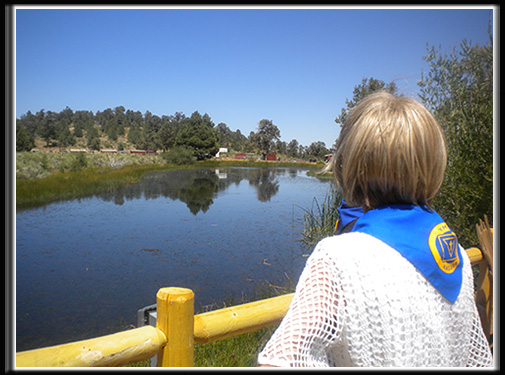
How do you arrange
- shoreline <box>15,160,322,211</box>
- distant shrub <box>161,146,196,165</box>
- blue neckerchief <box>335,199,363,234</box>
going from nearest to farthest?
blue neckerchief <box>335,199,363,234</box> → shoreline <box>15,160,322,211</box> → distant shrub <box>161,146,196,165</box>

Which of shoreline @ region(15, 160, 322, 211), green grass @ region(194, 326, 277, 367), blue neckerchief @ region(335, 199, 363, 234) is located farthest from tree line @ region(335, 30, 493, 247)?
shoreline @ region(15, 160, 322, 211)

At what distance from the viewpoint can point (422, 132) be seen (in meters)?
0.86

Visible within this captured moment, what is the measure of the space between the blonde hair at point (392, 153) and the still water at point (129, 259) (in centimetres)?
491

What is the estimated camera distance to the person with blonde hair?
76cm

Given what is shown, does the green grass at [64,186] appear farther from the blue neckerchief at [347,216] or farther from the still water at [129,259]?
the blue neckerchief at [347,216]

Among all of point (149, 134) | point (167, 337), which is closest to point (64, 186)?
point (167, 337)

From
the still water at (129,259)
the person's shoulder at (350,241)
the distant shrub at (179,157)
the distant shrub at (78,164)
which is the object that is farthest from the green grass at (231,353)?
the distant shrub at (179,157)

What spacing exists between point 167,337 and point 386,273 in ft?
2.61

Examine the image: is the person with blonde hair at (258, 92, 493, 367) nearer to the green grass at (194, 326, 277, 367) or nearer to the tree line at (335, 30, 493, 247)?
the green grass at (194, 326, 277, 367)

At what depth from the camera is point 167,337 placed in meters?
1.25

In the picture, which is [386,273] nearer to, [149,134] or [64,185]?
[64,185]

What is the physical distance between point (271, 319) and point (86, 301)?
5410 millimetres

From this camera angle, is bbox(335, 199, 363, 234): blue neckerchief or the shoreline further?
the shoreline

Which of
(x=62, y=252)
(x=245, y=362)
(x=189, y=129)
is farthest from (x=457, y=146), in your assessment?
(x=189, y=129)
